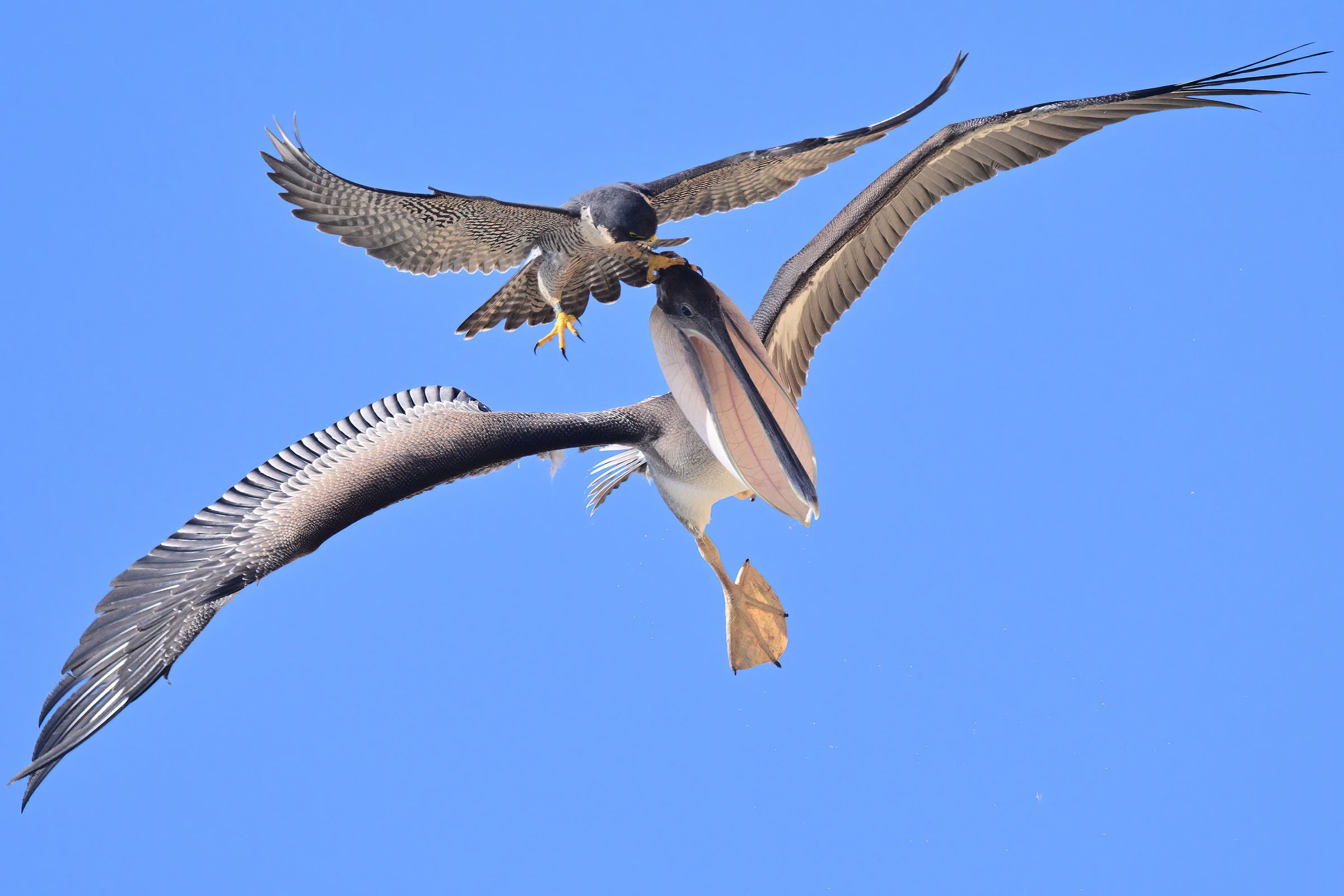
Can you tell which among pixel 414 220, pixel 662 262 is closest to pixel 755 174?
pixel 662 262

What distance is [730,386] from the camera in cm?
818

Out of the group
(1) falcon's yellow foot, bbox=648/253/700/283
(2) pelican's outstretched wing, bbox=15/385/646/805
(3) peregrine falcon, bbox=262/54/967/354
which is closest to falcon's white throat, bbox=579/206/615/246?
(3) peregrine falcon, bbox=262/54/967/354

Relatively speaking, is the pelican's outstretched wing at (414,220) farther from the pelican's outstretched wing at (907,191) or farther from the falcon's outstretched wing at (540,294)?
the pelican's outstretched wing at (907,191)

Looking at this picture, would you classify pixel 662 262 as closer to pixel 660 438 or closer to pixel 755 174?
pixel 755 174

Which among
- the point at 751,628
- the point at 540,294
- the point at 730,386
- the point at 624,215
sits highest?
the point at 540,294

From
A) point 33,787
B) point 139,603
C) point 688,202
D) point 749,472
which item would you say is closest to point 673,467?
point 749,472

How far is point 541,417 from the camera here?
8.38 metres

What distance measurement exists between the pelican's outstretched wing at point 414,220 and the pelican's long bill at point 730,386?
0.76 meters

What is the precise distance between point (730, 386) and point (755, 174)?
1.20m

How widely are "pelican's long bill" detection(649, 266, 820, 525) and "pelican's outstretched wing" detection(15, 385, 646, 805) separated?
2.32 ft

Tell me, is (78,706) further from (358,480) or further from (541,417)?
(541,417)

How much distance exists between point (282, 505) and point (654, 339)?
2.09 metres

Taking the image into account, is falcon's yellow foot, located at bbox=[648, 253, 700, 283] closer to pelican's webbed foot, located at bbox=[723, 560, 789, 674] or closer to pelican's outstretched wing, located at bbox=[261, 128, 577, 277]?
pelican's outstretched wing, located at bbox=[261, 128, 577, 277]

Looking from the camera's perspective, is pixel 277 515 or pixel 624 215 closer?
pixel 624 215
